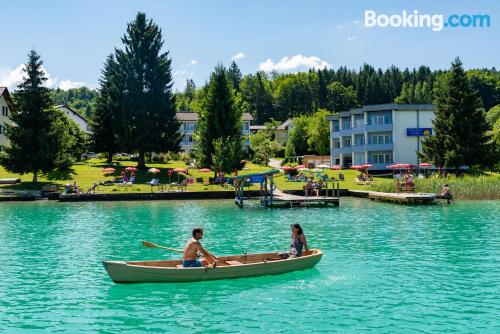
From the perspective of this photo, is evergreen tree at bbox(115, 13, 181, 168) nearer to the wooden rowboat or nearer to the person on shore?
the person on shore

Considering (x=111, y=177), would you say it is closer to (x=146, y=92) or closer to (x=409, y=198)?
(x=146, y=92)

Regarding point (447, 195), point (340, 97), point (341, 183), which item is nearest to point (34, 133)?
point (341, 183)

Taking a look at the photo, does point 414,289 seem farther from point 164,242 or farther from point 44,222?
point 44,222

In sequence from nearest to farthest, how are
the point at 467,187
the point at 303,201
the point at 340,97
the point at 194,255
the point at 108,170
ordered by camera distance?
the point at 194,255
the point at 303,201
the point at 467,187
the point at 108,170
the point at 340,97

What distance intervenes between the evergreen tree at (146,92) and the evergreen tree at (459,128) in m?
39.9

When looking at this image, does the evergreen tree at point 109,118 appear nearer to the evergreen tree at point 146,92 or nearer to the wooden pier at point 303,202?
the evergreen tree at point 146,92

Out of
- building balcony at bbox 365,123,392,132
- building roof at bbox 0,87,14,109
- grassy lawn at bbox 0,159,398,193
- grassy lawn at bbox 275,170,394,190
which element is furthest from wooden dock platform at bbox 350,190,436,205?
building roof at bbox 0,87,14,109

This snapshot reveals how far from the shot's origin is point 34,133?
2739 inches

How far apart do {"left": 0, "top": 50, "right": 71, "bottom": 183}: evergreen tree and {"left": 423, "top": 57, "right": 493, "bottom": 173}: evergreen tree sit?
5165 cm

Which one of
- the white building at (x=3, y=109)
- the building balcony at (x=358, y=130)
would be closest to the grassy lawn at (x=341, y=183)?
the building balcony at (x=358, y=130)

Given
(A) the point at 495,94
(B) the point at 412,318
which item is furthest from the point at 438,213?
(A) the point at 495,94

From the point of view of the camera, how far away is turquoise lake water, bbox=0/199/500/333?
15.0m

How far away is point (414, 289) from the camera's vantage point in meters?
18.3

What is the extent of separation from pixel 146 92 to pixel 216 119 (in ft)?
46.7
